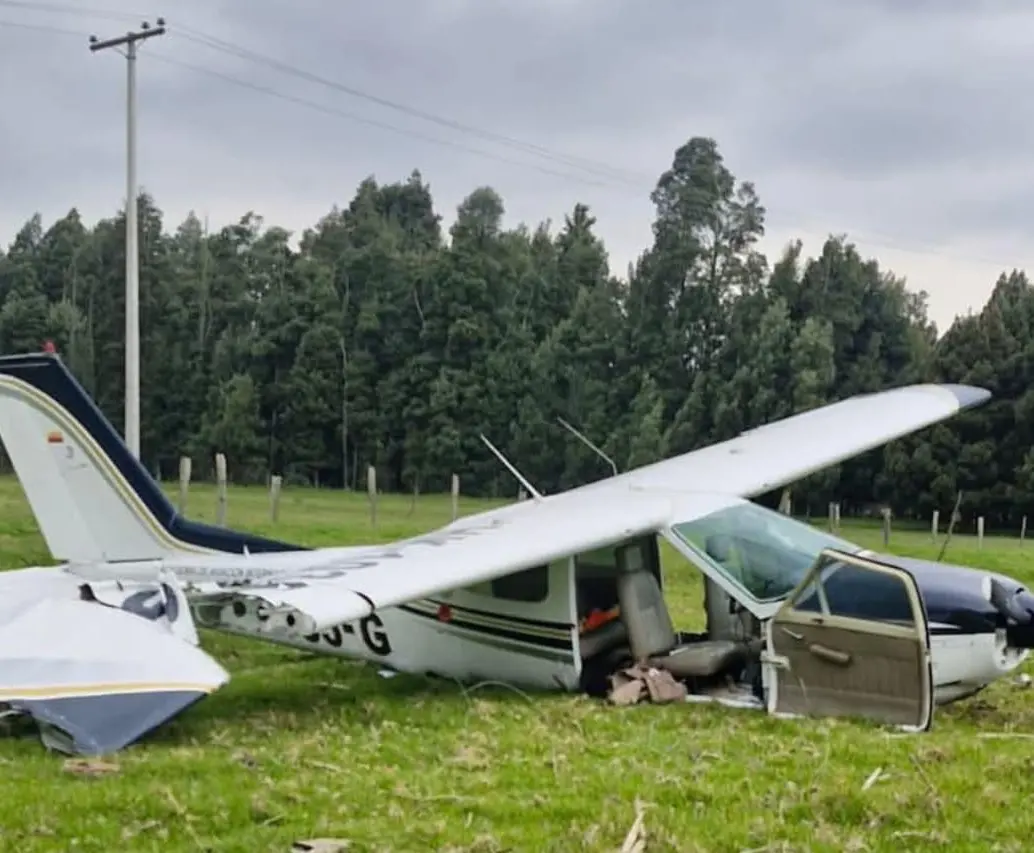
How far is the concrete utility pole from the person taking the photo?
23078mm

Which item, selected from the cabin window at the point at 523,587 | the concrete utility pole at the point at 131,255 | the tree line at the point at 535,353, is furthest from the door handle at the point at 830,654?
the tree line at the point at 535,353

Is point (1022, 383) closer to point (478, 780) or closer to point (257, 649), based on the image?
point (257, 649)

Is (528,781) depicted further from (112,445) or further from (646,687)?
(112,445)

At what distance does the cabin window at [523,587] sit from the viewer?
9523mm

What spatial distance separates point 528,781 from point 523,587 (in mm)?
3101

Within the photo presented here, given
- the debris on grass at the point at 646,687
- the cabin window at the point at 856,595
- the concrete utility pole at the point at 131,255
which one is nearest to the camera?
the cabin window at the point at 856,595

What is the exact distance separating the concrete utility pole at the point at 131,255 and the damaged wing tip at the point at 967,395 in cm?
1390

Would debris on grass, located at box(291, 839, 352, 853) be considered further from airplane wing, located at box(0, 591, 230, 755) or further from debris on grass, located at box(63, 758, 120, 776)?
airplane wing, located at box(0, 591, 230, 755)

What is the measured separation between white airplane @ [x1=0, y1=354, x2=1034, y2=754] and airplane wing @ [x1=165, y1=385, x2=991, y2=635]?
25mm

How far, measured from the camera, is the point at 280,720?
8.73m

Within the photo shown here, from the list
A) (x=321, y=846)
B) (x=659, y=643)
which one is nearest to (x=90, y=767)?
(x=321, y=846)

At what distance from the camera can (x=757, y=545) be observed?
923cm

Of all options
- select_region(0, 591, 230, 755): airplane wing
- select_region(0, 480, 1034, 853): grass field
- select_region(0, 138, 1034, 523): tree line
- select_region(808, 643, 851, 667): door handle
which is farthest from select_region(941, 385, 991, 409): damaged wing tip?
select_region(0, 138, 1034, 523): tree line

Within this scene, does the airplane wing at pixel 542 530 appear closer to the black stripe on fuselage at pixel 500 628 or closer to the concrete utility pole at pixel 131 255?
the black stripe on fuselage at pixel 500 628
